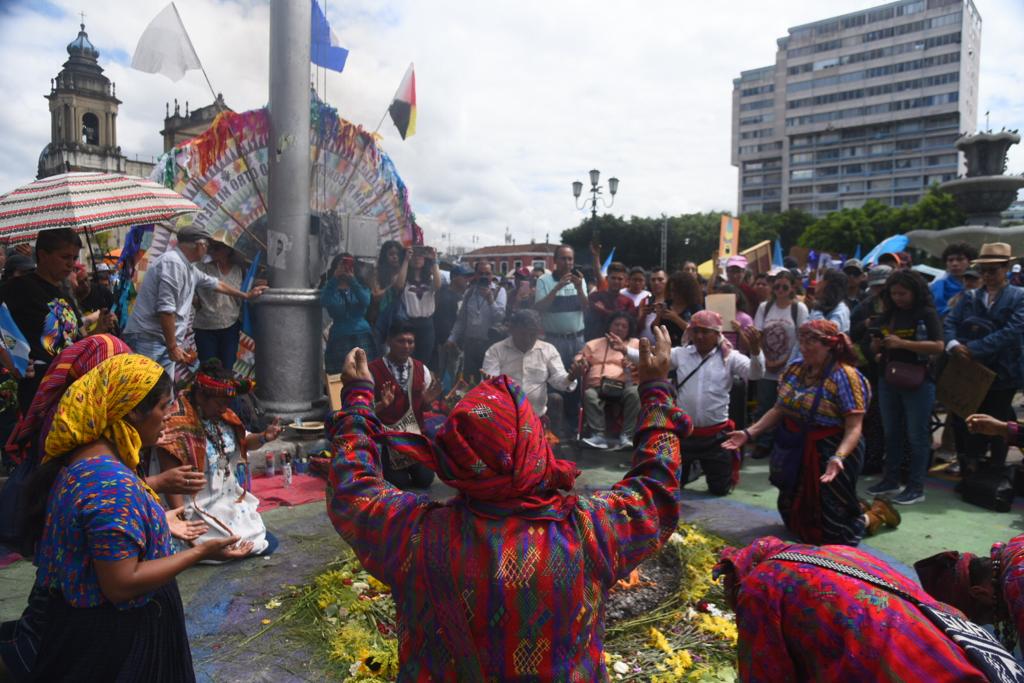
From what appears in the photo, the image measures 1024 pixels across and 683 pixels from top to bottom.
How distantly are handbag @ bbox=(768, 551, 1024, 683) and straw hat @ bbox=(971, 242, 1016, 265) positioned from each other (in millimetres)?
5325

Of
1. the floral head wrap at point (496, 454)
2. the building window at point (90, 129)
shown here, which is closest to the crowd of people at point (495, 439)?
the floral head wrap at point (496, 454)

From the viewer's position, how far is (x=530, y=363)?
656cm

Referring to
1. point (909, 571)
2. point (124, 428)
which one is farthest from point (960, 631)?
point (909, 571)

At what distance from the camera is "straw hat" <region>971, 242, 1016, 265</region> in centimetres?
562

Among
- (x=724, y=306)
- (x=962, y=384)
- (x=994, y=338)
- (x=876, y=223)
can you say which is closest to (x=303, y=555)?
(x=724, y=306)

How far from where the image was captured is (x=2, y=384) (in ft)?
16.5

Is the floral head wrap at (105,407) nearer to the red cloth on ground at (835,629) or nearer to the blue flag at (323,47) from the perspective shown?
the red cloth on ground at (835,629)

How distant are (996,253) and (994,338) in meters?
0.71

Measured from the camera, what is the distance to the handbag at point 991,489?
17.8 feet

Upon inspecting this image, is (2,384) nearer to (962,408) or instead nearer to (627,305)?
(627,305)

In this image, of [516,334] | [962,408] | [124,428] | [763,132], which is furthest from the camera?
[763,132]

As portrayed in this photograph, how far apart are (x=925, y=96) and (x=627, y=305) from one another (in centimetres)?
10259

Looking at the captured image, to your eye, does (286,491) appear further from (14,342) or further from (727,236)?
(727,236)

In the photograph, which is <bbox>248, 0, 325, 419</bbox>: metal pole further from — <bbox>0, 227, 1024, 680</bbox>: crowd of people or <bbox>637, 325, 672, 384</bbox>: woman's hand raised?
<bbox>637, 325, 672, 384</bbox>: woman's hand raised
